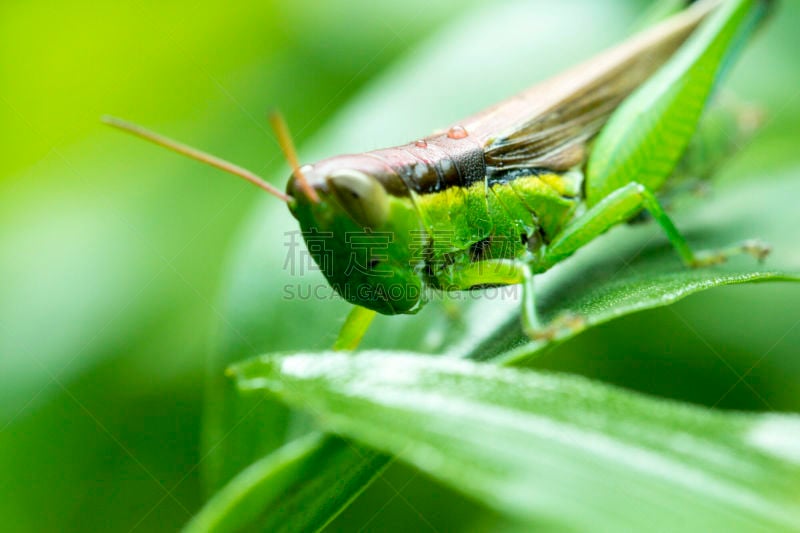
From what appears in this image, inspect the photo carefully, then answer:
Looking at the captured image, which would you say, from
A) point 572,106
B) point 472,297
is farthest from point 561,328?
point 572,106

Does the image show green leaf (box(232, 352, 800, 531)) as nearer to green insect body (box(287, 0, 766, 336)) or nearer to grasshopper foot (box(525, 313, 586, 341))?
grasshopper foot (box(525, 313, 586, 341))

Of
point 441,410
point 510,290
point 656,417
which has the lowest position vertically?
point 510,290

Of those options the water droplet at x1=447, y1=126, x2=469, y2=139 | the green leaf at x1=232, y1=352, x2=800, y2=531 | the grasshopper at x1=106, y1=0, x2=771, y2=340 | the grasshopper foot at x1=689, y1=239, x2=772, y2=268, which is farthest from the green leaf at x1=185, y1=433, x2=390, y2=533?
the grasshopper foot at x1=689, y1=239, x2=772, y2=268

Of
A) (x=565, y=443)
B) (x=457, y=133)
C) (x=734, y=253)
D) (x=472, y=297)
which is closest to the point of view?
(x=565, y=443)

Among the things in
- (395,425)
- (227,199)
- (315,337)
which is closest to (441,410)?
(395,425)

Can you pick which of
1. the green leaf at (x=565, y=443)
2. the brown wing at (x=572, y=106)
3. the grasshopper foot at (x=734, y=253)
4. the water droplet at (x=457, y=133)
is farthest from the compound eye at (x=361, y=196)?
the grasshopper foot at (x=734, y=253)

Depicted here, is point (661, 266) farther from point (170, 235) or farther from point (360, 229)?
point (170, 235)

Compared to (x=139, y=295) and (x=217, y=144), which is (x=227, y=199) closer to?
(x=217, y=144)

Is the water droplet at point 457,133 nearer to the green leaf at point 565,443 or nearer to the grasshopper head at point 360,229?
the grasshopper head at point 360,229
